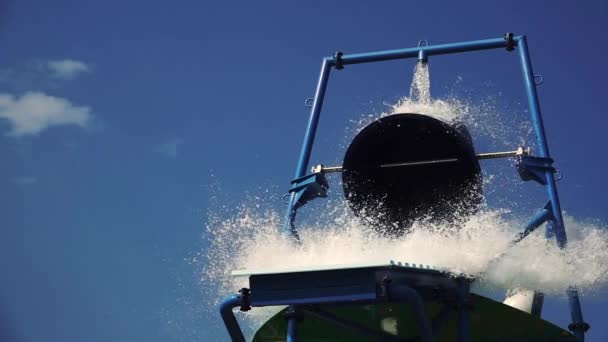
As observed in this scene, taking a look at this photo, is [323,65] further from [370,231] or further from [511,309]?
[511,309]

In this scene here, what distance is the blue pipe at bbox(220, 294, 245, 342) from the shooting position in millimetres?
9734

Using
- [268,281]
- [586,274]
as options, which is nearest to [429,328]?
[268,281]

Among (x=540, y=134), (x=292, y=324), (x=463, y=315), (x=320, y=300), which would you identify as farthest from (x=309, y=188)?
(x=320, y=300)

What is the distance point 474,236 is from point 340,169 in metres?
2.20

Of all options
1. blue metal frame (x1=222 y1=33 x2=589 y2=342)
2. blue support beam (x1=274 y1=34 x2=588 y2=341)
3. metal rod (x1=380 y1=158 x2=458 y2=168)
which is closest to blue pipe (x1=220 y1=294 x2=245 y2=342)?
blue metal frame (x1=222 y1=33 x2=589 y2=342)

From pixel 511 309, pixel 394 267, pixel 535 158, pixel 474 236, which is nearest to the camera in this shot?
pixel 394 267

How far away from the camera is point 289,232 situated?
11.9 meters

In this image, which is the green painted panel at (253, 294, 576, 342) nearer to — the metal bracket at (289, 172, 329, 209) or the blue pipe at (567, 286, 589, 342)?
the blue pipe at (567, 286, 589, 342)

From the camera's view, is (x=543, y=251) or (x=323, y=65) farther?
(x=323, y=65)

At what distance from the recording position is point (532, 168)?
11.6 metres

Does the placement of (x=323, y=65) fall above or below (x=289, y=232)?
above

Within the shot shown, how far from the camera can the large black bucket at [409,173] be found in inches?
469

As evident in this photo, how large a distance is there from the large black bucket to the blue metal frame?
0.54 m

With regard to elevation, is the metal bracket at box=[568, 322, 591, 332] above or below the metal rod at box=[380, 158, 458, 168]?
below
